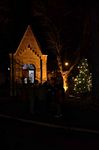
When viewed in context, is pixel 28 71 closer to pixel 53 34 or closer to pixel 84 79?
pixel 53 34

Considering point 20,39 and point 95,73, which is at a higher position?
point 20,39

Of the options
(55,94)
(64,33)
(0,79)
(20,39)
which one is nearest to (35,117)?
(55,94)

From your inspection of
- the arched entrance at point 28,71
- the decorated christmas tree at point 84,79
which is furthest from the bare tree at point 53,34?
the decorated christmas tree at point 84,79

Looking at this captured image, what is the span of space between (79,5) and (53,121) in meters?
7.78

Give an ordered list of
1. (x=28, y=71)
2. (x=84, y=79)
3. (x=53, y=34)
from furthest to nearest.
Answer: (x=28, y=71) < (x=53, y=34) < (x=84, y=79)

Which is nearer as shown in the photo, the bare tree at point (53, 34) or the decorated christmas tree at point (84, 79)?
the decorated christmas tree at point (84, 79)

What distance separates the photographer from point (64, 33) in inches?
1692

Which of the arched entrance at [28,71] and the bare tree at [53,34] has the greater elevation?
the bare tree at [53,34]

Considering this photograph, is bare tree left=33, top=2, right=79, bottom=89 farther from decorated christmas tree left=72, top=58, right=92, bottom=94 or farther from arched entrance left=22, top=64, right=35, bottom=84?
decorated christmas tree left=72, top=58, right=92, bottom=94

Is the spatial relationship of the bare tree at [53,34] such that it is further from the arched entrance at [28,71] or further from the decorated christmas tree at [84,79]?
the decorated christmas tree at [84,79]

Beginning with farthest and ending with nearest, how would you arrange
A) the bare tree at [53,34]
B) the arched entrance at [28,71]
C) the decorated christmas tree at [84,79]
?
the arched entrance at [28,71], the bare tree at [53,34], the decorated christmas tree at [84,79]

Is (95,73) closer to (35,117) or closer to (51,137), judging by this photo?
(35,117)

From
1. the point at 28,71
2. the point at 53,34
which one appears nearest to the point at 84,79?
the point at 53,34

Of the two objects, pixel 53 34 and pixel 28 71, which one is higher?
pixel 53 34
